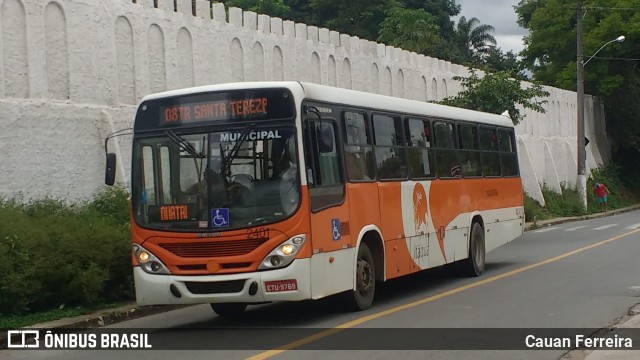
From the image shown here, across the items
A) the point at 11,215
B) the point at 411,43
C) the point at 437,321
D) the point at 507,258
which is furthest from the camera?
the point at 411,43

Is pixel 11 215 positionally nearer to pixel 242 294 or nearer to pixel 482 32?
pixel 242 294

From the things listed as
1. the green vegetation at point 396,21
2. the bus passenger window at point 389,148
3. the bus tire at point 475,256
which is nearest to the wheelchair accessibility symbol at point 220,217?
the bus passenger window at point 389,148

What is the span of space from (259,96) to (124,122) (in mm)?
7744

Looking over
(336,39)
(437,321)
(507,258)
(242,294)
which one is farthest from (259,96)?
(336,39)

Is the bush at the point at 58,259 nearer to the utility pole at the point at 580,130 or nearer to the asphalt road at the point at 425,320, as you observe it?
the asphalt road at the point at 425,320

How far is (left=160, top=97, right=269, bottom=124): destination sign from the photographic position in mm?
11484

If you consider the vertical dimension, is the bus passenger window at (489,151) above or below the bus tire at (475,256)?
above

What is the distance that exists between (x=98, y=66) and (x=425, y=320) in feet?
30.8

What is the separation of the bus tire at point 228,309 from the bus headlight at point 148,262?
165 centimetres

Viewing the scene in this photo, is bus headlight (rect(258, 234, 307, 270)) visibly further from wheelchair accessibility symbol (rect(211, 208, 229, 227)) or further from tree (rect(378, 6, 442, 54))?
tree (rect(378, 6, 442, 54))

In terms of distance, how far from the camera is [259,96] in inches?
454

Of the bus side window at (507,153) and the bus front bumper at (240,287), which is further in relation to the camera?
the bus side window at (507,153)

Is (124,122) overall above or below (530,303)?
above

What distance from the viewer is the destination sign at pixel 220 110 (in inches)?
452
